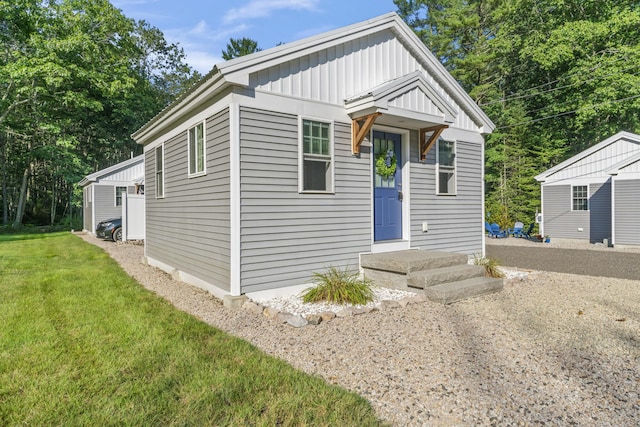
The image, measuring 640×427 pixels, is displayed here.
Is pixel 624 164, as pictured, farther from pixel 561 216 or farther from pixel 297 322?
pixel 297 322

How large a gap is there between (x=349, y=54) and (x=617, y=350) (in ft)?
17.9

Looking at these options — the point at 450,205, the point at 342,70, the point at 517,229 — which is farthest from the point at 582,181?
the point at 342,70

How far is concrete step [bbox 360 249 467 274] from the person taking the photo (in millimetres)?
5630

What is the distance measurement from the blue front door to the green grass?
3.77 m

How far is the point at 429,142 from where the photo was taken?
281 inches

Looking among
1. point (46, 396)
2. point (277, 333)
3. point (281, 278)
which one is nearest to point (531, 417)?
point (277, 333)

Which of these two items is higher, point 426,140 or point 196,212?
point 426,140

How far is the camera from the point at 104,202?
699 inches

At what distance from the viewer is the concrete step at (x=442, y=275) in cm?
536

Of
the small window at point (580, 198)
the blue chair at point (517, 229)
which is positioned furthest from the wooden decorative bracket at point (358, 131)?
the blue chair at point (517, 229)

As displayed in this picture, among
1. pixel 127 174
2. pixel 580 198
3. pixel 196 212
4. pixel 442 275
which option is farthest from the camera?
pixel 127 174

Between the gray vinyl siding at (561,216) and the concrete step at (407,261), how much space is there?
1220 cm

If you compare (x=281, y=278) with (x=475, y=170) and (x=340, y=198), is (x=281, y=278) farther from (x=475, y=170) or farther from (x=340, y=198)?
(x=475, y=170)

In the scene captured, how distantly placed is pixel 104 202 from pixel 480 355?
739 inches
